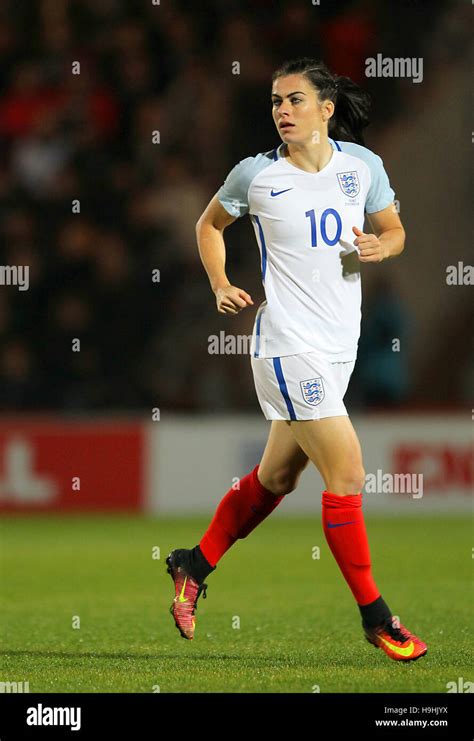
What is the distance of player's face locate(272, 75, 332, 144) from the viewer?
5.41m

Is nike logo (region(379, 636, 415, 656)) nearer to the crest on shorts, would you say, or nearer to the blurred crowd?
the crest on shorts

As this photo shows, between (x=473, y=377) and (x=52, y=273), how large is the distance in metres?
4.06

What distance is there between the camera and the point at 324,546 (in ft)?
32.2

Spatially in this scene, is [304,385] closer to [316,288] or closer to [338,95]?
[316,288]

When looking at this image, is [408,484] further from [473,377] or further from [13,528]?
[13,528]

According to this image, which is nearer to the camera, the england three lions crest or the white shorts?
the white shorts

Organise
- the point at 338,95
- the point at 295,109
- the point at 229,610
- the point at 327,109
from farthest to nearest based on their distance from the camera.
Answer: the point at 229,610
the point at 338,95
the point at 327,109
the point at 295,109

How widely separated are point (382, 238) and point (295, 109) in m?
0.63

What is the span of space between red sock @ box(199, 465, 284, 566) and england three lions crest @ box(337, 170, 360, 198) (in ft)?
4.07

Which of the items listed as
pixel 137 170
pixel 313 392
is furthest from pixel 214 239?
pixel 137 170

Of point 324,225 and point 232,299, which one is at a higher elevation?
point 324,225

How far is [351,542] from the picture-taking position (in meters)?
5.34

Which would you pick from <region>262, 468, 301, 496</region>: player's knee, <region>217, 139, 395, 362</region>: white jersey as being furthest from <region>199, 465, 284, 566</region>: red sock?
<region>217, 139, 395, 362</region>: white jersey
